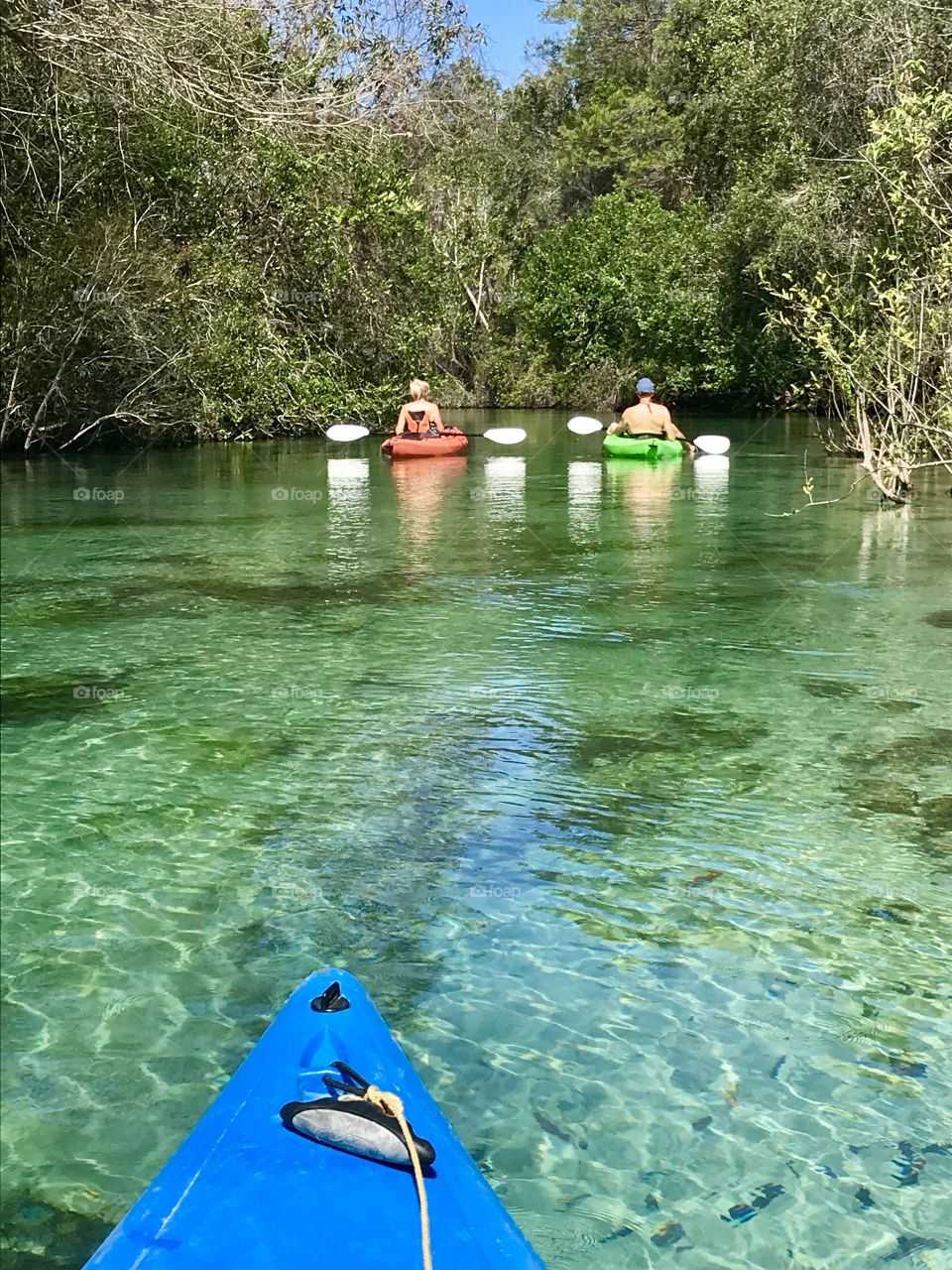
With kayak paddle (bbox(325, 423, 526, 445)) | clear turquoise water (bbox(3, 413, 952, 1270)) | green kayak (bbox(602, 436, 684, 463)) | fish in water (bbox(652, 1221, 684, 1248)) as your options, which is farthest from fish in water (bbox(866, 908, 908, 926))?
kayak paddle (bbox(325, 423, 526, 445))

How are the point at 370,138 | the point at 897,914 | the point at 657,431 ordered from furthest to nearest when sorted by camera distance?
the point at 657,431 < the point at 370,138 < the point at 897,914

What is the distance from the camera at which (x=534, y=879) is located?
495 cm

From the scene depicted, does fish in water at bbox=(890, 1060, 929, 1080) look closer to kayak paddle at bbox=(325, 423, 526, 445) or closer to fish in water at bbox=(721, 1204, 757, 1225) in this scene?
fish in water at bbox=(721, 1204, 757, 1225)

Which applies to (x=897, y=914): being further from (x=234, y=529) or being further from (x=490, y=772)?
(x=234, y=529)

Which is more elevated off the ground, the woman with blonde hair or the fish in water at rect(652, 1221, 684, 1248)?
the woman with blonde hair

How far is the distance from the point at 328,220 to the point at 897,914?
73.8 feet

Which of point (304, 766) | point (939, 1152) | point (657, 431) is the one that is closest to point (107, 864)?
point (304, 766)

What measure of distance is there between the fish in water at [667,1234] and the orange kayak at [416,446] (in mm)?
16733

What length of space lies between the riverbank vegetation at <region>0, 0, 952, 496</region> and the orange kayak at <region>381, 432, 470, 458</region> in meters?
4.30

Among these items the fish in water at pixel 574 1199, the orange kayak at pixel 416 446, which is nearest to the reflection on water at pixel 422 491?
the orange kayak at pixel 416 446

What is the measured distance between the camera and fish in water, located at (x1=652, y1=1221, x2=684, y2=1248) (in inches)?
121

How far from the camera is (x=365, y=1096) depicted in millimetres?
2598

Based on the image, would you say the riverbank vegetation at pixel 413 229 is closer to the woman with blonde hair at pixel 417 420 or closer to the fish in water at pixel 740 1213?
the woman with blonde hair at pixel 417 420

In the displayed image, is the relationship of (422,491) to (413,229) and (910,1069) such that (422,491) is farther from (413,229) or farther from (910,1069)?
(910,1069)
